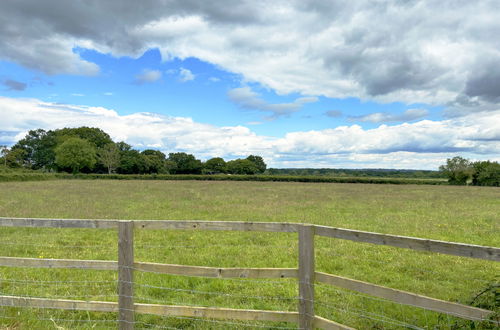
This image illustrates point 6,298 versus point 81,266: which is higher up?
point 81,266

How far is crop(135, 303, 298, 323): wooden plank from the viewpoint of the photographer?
15.6 feet

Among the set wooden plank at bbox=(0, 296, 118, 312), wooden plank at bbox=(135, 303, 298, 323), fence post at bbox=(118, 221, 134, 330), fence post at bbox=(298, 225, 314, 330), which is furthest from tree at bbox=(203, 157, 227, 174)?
fence post at bbox=(298, 225, 314, 330)

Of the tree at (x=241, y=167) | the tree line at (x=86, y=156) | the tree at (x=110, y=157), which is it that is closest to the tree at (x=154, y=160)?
the tree line at (x=86, y=156)

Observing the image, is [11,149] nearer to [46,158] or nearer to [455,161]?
[46,158]

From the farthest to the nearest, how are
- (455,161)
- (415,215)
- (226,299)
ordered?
(455,161)
(415,215)
(226,299)

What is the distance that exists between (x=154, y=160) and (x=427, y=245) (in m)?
124

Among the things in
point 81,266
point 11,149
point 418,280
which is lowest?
point 418,280

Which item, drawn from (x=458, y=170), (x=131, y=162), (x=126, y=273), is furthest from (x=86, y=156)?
(x=126, y=273)

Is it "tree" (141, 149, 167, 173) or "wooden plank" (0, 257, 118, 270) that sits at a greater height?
"tree" (141, 149, 167, 173)

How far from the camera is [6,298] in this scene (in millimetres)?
5617

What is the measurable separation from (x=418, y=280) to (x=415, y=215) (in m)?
12.3

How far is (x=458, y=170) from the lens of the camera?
286 ft

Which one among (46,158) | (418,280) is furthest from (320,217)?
(46,158)

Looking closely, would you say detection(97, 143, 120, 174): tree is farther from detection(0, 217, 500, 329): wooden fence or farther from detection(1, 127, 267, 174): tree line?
detection(0, 217, 500, 329): wooden fence
